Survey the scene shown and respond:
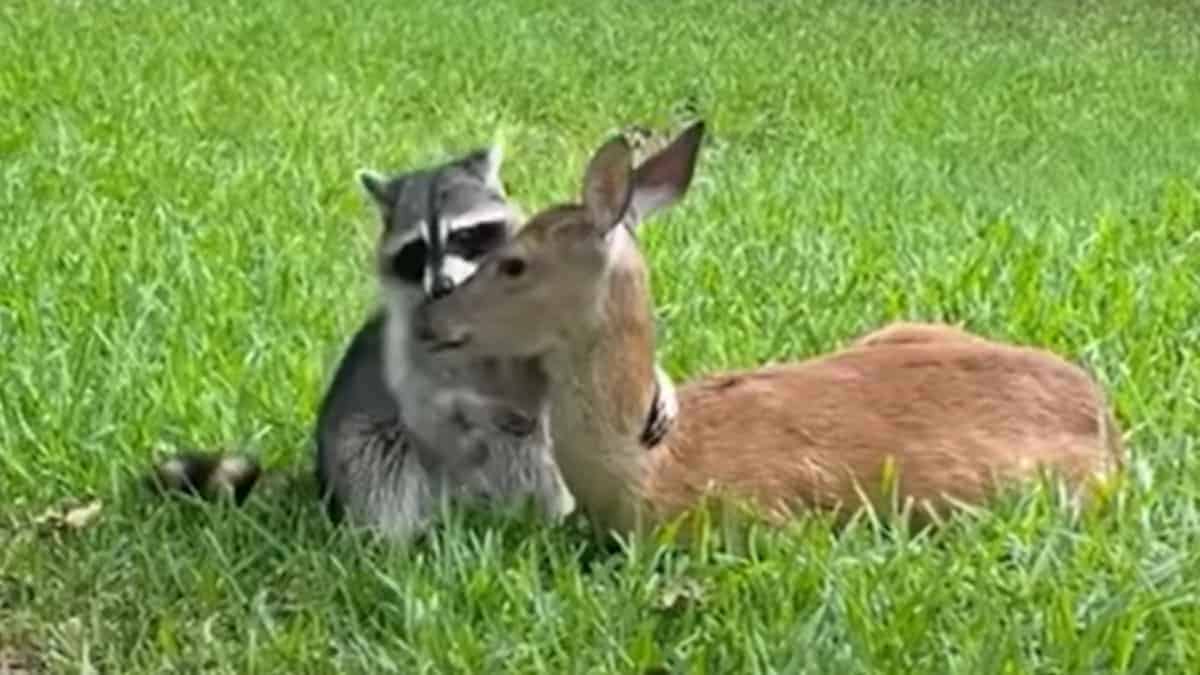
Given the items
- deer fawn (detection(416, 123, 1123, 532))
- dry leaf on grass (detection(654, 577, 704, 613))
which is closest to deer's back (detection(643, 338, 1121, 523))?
deer fawn (detection(416, 123, 1123, 532))

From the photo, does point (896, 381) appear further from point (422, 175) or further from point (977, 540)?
point (422, 175)

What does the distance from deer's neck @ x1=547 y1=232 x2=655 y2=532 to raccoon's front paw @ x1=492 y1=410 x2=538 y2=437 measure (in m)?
0.09

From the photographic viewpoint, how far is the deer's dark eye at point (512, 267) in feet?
13.8

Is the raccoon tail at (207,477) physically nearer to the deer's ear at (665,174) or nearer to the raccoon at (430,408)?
the raccoon at (430,408)

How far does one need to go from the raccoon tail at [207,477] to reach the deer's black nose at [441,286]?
1.84 feet

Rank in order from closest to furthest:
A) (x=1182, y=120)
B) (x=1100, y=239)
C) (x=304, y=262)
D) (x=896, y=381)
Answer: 1. (x=896, y=381)
2. (x=304, y=262)
3. (x=1100, y=239)
4. (x=1182, y=120)

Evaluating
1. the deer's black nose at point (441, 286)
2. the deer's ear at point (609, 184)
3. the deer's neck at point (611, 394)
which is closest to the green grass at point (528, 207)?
the deer's neck at point (611, 394)

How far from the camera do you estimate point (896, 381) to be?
4.47 m

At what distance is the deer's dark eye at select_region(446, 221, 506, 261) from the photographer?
14.3 feet

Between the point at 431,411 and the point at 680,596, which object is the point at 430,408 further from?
the point at 680,596

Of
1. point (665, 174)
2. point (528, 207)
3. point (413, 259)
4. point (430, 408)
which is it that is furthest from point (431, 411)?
point (528, 207)

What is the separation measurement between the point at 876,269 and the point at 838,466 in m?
2.46

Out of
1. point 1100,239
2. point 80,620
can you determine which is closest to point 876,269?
point 1100,239

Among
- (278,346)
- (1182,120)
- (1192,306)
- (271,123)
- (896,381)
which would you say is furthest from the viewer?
(1182,120)
